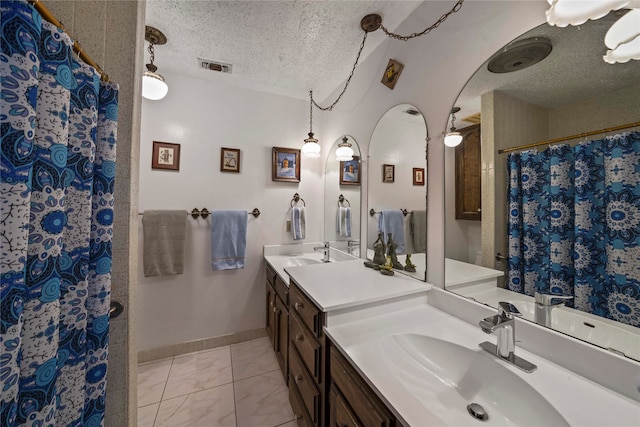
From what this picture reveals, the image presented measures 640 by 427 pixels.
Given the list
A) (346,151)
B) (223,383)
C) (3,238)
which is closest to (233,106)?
(346,151)

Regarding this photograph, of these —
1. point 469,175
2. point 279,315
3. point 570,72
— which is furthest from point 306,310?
point 570,72

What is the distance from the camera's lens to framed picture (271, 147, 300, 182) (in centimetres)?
225

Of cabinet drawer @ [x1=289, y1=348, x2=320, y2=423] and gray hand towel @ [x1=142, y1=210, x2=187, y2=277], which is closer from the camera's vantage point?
cabinet drawer @ [x1=289, y1=348, x2=320, y2=423]

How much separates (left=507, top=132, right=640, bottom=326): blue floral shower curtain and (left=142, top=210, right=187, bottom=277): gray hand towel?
7.28ft

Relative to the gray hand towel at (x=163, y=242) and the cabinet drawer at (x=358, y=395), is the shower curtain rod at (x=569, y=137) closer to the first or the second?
the cabinet drawer at (x=358, y=395)

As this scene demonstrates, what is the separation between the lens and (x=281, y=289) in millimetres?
1677

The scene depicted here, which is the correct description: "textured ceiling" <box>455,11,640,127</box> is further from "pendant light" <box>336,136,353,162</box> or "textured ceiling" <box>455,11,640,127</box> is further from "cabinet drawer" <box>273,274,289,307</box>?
"cabinet drawer" <box>273,274,289,307</box>

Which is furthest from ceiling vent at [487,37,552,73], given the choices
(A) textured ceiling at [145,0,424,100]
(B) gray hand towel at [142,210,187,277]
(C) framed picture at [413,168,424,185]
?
(B) gray hand towel at [142,210,187,277]

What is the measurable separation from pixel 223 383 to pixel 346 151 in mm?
2071

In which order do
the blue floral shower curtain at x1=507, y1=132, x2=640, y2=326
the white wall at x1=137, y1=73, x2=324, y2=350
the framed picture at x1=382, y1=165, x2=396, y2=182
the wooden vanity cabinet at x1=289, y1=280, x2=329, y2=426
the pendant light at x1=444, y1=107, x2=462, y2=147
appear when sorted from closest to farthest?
the blue floral shower curtain at x1=507, y1=132, x2=640, y2=326, the wooden vanity cabinet at x1=289, y1=280, x2=329, y2=426, the pendant light at x1=444, y1=107, x2=462, y2=147, the framed picture at x1=382, y1=165, x2=396, y2=182, the white wall at x1=137, y1=73, x2=324, y2=350

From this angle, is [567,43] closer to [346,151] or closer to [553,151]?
[553,151]

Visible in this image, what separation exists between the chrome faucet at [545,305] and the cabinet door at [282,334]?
50.1 inches

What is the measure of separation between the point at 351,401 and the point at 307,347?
1.23 ft

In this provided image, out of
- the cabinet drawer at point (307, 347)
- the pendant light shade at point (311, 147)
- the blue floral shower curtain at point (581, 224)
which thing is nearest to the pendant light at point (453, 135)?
the blue floral shower curtain at point (581, 224)
